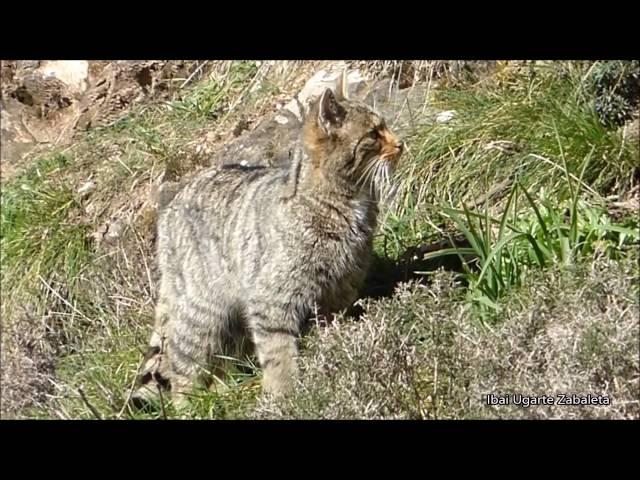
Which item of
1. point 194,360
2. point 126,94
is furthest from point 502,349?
point 126,94

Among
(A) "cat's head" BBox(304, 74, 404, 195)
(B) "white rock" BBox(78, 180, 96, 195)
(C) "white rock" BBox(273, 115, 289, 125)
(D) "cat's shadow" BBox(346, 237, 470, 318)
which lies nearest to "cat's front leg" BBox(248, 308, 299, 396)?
(D) "cat's shadow" BBox(346, 237, 470, 318)

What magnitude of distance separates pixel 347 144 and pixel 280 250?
55cm

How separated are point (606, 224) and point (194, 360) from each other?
1971 millimetres

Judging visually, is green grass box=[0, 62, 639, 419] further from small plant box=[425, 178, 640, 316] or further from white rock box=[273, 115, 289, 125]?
white rock box=[273, 115, 289, 125]

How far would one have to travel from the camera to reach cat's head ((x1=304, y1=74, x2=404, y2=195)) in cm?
467

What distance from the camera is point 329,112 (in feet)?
15.3

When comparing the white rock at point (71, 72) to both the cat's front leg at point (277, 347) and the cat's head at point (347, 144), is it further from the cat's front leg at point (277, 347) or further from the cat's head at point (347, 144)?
the cat's front leg at point (277, 347)

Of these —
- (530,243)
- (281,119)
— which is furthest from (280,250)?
(281,119)

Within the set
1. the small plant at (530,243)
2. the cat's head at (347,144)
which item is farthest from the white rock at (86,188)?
the small plant at (530,243)

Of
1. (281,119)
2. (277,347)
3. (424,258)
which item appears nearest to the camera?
(277,347)

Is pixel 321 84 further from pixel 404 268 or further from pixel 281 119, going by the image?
pixel 404 268

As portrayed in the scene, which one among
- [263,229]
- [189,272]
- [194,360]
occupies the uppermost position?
[263,229]

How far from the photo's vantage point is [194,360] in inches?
200

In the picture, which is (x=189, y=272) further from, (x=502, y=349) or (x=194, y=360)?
(x=502, y=349)
